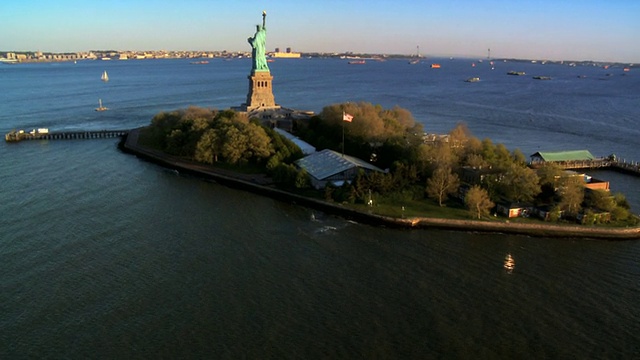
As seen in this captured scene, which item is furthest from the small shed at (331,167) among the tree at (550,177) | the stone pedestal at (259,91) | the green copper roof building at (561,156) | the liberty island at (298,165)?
the stone pedestal at (259,91)

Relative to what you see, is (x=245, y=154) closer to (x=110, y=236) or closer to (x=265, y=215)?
(x=265, y=215)

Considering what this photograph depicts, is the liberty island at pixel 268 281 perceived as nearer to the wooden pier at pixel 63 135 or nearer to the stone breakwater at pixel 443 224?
the stone breakwater at pixel 443 224

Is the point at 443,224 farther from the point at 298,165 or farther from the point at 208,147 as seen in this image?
the point at 208,147

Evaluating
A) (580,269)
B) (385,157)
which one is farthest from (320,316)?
(385,157)

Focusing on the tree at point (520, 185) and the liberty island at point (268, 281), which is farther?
the tree at point (520, 185)

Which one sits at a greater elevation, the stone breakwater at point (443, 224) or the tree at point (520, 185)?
the tree at point (520, 185)

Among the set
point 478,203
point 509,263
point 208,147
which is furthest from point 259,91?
point 509,263
